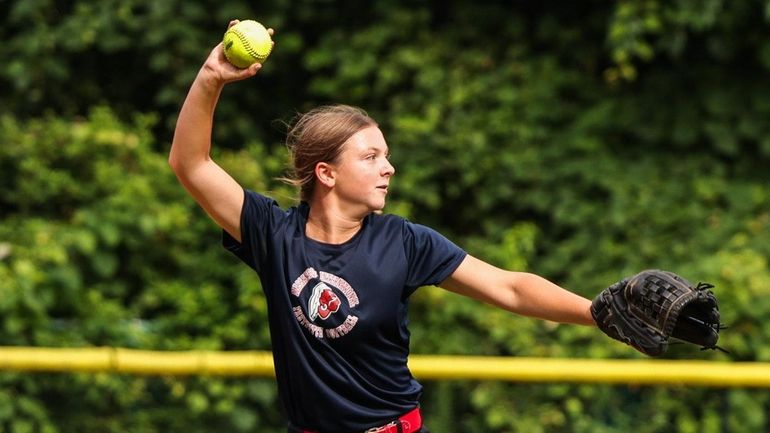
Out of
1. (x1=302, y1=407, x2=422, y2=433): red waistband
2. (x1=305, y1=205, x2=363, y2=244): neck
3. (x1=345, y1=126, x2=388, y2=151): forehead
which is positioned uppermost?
(x1=345, y1=126, x2=388, y2=151): forehead

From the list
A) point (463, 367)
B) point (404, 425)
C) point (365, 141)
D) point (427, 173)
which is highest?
point (427, 173)

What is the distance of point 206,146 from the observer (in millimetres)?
3592

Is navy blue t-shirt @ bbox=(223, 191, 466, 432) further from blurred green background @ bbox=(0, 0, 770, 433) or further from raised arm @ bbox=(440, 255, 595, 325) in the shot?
blurred green background @ bbox=(0, 0, 770, 433)

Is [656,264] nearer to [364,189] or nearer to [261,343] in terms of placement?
[261,343]

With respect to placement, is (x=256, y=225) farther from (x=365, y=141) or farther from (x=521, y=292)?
(x=521, y=292)

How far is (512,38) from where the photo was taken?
803 centimetres

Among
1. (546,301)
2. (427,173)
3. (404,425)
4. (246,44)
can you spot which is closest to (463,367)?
(404,425)

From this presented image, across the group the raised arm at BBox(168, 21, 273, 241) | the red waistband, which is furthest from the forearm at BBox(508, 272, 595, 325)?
the raised arm at BBox(168, 21, 273, 241)

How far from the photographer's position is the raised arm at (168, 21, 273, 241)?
137 inches

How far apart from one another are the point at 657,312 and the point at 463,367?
2184 millimetres

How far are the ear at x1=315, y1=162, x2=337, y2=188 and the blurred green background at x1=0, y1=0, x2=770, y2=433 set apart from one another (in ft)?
6.71

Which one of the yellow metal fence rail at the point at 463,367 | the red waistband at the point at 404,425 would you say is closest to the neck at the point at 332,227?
the red waistband at the point at 404,425

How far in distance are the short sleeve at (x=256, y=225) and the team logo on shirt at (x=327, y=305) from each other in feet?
0.63

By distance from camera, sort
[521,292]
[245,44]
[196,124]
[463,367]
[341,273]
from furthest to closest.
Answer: [463,367] → [521,292] → [341,273] → [196,124] → [245,44]
